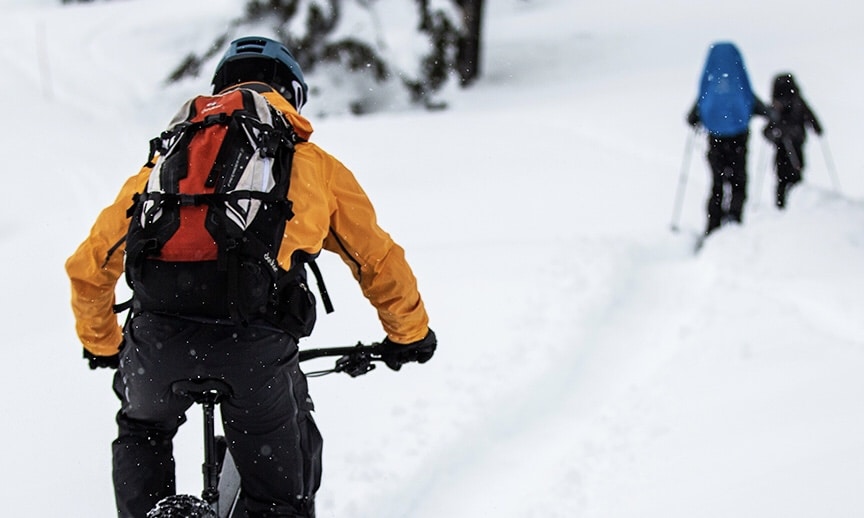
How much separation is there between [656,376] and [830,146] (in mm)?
9088

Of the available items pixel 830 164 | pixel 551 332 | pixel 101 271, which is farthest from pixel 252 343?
pixel 830 164

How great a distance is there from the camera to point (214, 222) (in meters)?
2.39

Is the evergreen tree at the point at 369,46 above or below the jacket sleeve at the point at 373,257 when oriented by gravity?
above

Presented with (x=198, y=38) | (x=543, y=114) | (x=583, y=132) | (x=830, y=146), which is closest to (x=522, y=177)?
(x=583, y=132)

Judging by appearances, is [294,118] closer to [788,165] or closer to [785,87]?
[785,87]

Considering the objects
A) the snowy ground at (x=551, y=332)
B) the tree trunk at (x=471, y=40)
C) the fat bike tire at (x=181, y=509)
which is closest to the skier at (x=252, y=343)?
the fat bike tire at (x=181, y=509)

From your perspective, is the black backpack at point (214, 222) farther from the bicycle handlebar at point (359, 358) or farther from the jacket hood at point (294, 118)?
the bicycle handlebar at point (359, 358)

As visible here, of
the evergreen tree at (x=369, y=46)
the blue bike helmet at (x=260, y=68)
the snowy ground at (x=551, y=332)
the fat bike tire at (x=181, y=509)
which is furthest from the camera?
the evergreen tree at (x=369, y=46)

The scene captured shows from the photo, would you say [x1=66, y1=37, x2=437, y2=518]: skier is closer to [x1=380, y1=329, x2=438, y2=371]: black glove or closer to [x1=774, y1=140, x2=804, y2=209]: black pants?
[x1=380, y1=329, x2=438, y2=371]: black glove

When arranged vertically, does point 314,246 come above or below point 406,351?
above

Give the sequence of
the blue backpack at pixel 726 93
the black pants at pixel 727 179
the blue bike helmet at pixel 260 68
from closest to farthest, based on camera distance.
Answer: the blue bike helmet at pixel 260 68
the blue backpack at pixel 726 93
the black pants at pixel 727 179

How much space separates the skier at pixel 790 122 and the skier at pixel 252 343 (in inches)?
313

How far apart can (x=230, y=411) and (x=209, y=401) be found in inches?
2.9

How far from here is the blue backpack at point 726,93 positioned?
28.4 feet
